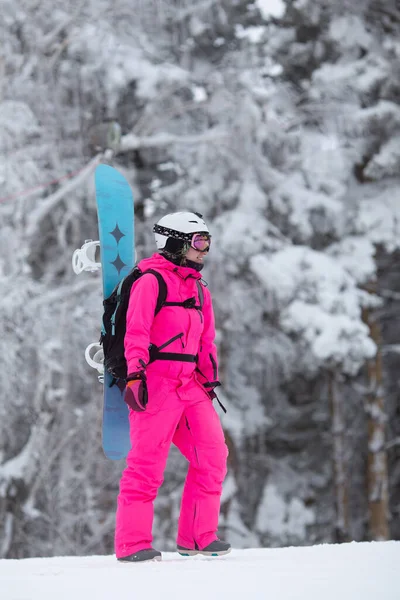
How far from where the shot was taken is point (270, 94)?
43.8 feet

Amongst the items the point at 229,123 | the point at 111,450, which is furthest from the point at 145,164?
the point at 111,450

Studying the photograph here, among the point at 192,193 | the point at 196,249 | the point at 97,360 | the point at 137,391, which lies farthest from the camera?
the point at 192,193

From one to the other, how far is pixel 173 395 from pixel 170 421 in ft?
0.42

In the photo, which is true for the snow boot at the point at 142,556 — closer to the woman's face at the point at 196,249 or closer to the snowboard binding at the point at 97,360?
the snowboard binding at the point at 97,360

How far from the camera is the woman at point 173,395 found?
4176mm

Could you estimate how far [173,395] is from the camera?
4.26 metres

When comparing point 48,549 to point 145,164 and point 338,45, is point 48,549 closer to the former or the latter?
point 145,164

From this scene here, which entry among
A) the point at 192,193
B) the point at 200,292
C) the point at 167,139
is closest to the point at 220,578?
the point at 200,292

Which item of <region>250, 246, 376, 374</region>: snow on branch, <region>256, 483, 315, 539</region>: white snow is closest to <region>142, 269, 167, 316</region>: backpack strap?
<region>250, 246, 376, 374</region>: snow on branch

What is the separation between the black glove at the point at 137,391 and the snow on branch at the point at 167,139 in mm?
8643

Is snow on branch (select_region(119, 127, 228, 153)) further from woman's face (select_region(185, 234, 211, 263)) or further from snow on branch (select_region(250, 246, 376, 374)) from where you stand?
woman's face (select_region(185, 234, 211, 263))

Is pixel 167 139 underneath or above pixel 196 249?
above

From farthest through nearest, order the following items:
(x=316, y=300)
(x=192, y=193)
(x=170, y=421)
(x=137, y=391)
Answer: (x=192, y=193) < (x=316, y=300) < (x=170, y=421) < (x=137, y=391)

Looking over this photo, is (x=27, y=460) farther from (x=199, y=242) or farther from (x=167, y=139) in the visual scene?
(x=199, y=242)
